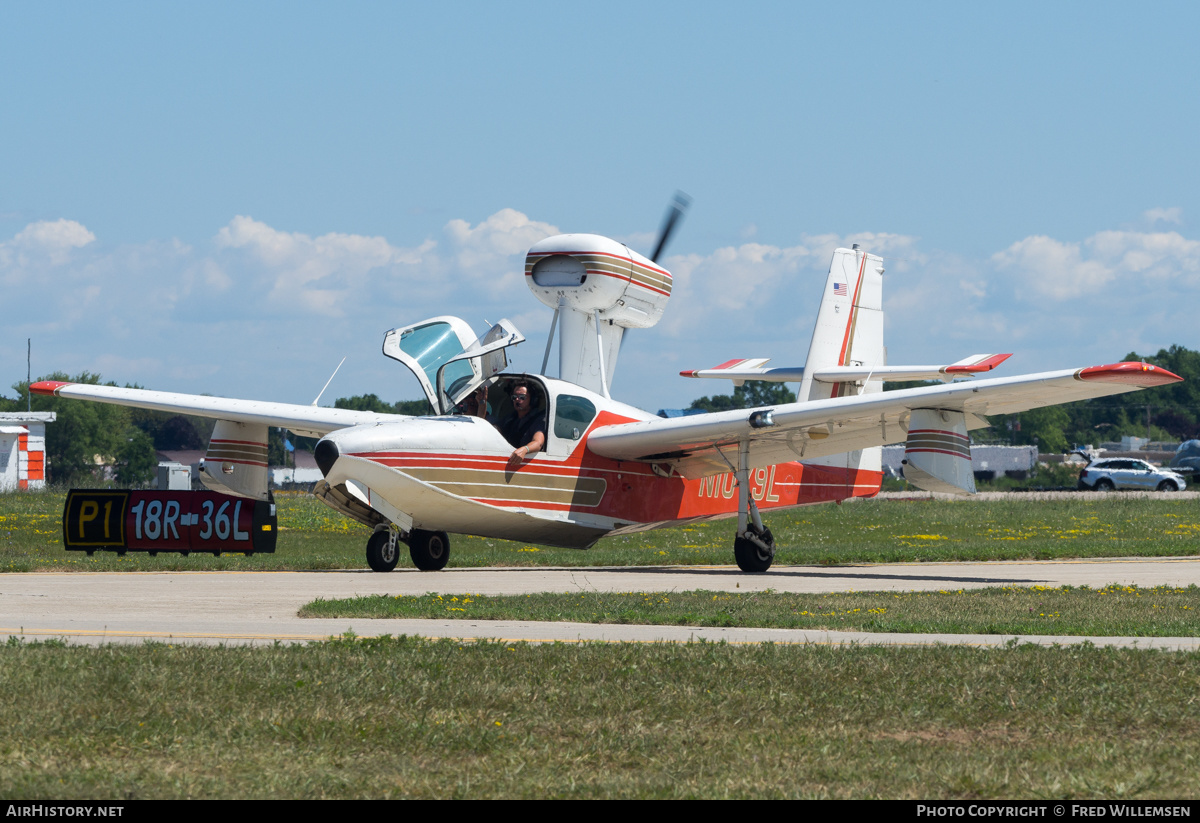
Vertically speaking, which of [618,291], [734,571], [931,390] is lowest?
[734,571]

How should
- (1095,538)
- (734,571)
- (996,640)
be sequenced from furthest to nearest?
(1095,538)
(734,571)
(996,640)

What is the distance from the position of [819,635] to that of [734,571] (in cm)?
1111

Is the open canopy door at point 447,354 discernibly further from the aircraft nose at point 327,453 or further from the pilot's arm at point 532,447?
the aircraft nose at point 327,453

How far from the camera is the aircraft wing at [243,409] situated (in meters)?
22.8

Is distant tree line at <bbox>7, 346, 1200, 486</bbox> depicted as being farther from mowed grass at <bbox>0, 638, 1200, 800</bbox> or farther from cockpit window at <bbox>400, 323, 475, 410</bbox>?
mowed grass at <bbox>0, 638, 1200, 800</bbox>

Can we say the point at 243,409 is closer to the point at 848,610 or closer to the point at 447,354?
the point at 447,354

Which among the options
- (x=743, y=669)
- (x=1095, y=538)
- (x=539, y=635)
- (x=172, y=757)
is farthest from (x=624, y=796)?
(x=1095, y=538)

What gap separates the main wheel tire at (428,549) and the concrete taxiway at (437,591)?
1.10 feet

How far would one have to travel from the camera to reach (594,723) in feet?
24.2

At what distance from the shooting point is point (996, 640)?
11.1 metres

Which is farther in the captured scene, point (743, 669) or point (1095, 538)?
point (1095, 538)

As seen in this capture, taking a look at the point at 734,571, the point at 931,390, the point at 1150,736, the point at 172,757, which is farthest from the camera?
the point at 734,571

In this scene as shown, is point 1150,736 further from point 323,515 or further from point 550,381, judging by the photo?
point 323,515

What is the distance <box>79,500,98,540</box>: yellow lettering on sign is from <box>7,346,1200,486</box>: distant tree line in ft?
202
